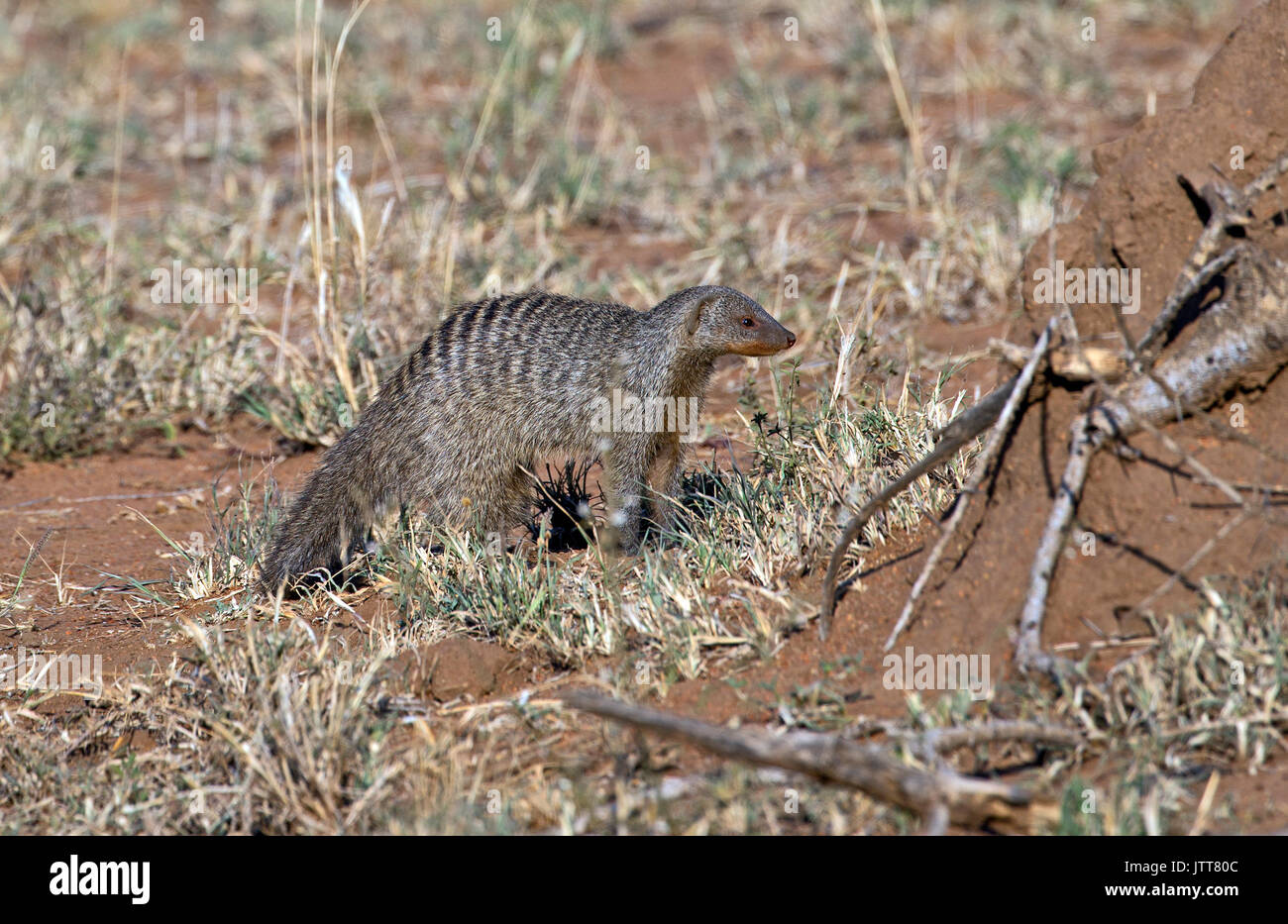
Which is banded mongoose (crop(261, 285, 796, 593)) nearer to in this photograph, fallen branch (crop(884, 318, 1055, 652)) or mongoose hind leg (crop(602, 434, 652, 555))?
mongoose hind leg (crop(602, 434, 652, 555))

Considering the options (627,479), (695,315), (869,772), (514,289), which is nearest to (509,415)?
(627,479)

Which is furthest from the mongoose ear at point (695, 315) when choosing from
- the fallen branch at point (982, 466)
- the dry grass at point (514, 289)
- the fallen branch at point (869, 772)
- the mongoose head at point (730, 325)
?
the fallen branch at point (869, 772)

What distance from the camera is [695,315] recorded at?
4273mm

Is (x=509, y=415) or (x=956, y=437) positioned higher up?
(x=509, y=415)

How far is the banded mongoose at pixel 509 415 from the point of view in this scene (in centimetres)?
433

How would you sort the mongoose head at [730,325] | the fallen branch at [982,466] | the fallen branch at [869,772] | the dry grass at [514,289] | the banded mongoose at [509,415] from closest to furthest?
the fallen branch at [869,772], the dry grass at [514,289], the fallen branch at [982,466], the mongoose head at [730,325], the banded mongoose at [509,415]

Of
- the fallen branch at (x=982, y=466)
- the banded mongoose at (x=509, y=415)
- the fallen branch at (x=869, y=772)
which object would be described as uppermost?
the banded mongoose at (x=509, y=415)

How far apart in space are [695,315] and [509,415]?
69 cm

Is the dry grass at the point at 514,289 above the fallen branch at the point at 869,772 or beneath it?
above

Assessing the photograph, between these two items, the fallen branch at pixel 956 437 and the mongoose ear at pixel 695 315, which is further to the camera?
the mongoose ear at pixel 695 315

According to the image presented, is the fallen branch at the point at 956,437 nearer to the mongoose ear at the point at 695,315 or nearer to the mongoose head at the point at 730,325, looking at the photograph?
the mongoose head at the point at 730,325

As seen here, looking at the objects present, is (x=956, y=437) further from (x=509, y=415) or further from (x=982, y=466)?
(x=509, y=415)

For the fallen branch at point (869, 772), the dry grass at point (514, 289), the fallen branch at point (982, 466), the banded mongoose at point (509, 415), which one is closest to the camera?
the fallen branch at point (869, 772)

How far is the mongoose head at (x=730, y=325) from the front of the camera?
420cm
